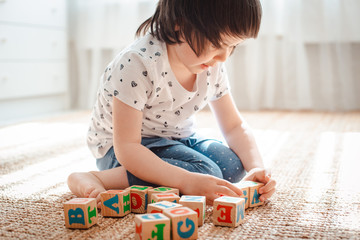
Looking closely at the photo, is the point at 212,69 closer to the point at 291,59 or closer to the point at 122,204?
the point at 122,204

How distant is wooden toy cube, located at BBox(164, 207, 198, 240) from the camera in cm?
61

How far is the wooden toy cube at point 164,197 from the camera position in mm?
715

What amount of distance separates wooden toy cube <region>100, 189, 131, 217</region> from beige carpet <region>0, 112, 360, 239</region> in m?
0.01

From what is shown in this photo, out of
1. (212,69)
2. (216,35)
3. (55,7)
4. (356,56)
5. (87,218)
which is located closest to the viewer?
(87,218)

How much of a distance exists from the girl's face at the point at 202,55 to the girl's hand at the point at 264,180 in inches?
9.3

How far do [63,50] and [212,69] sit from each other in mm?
1700

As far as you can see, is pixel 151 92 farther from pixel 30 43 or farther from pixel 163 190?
pixel 30 43

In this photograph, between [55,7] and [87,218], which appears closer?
[87,218]

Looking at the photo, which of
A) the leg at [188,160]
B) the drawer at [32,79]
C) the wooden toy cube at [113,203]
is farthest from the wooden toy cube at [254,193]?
the drawer at [32,79]

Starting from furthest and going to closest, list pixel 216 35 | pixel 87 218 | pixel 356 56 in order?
pixel 356 56, pixel 216 35, pixel 87 218

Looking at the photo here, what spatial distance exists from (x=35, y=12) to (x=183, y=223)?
1922 mm

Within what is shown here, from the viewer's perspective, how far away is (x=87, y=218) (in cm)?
67

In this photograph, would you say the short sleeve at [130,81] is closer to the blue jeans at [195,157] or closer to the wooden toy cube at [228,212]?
the blue jeans at [195,157]

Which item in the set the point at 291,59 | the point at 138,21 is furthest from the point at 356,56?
the point at 138,21
